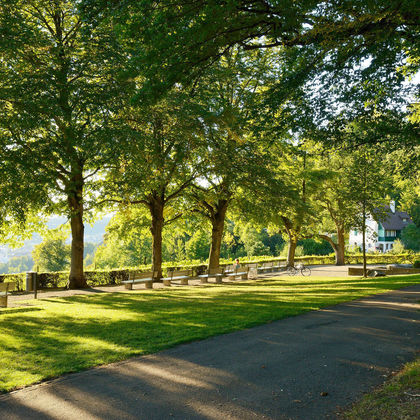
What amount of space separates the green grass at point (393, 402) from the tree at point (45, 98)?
11.0 meters

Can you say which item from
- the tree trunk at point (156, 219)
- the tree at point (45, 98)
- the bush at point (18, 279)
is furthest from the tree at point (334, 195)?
the bush at point (18, 279)

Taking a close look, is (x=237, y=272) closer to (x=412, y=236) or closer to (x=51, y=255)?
(x=412, y=236)

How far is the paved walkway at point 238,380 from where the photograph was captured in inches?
188

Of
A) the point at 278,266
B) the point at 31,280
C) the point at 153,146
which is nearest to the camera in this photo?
the point at 153,146

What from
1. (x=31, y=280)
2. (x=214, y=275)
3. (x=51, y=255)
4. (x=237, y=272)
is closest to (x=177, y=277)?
(x=214, y=275)

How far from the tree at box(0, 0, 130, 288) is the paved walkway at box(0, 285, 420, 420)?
8.81m

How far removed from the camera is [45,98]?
13391 millimetres

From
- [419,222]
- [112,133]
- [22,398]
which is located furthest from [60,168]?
[419,222]

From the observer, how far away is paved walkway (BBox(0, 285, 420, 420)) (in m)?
4.79

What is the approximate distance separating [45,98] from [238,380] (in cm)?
1174

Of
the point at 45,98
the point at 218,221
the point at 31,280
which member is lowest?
the point at 31,280

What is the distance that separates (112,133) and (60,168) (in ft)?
17.8

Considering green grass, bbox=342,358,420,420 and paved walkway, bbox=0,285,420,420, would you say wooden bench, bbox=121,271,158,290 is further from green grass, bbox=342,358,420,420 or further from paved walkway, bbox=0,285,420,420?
green grass, bbox=342,358,420,420

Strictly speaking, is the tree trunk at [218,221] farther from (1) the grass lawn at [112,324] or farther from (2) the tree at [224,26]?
(2) the tree at [224,26]
